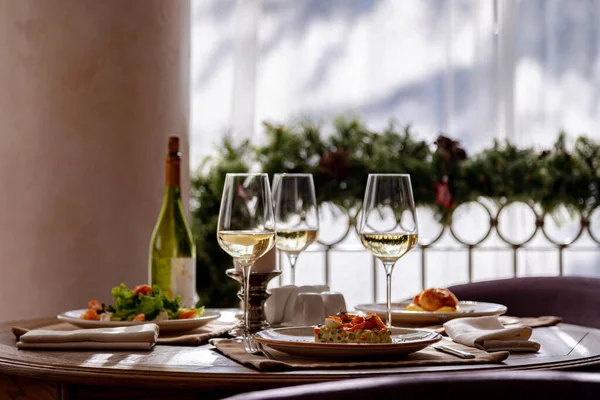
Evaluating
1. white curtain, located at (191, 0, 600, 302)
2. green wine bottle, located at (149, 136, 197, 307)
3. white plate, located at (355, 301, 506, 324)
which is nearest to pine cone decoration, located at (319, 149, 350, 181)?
white curtain, located at (191, 0, 600, 302)

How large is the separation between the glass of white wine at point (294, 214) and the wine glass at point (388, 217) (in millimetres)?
272

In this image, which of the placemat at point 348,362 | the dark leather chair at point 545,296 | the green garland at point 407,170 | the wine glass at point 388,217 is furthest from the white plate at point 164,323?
the green garland at point 407,170

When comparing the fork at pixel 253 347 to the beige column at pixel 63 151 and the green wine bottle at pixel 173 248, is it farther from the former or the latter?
the beige column at pixel 63 151

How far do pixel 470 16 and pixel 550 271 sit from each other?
1056 mm

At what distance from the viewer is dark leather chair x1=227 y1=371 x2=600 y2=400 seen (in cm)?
66

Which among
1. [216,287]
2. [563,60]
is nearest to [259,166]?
[216,287]

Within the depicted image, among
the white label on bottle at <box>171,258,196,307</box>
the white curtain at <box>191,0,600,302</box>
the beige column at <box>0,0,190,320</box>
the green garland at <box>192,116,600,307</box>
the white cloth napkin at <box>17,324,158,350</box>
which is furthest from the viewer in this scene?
the white curtain at <box>191,0,600,302</box>

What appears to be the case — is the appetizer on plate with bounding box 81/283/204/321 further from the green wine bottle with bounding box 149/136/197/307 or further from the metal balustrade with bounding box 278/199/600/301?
the metal balustrade with bounding box 278/199/600/301

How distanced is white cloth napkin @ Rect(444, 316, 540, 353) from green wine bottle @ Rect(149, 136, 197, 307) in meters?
0.59

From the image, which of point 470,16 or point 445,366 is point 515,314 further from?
point 470,16

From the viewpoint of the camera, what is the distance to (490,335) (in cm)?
134

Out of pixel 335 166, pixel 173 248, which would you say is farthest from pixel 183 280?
pixel 335 166

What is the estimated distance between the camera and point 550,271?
3.26 metres

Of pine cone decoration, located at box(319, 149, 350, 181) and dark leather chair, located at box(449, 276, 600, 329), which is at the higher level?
pine cone decoration, located at box(319, 149, 350, 181)
